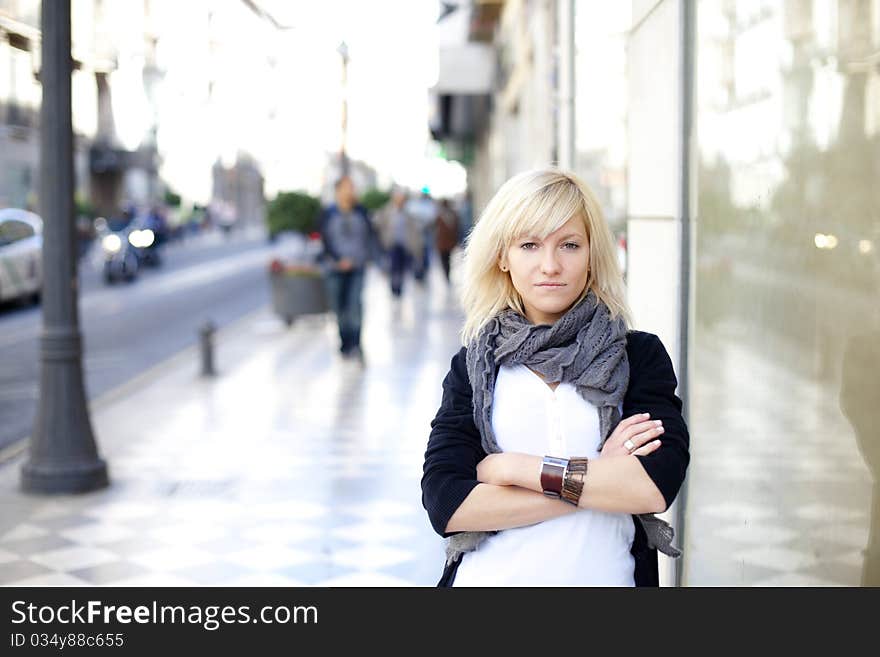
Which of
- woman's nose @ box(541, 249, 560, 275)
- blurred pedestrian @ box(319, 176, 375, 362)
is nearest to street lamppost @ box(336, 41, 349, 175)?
blurred pedestrian @ box(319, 176, 375, 362)

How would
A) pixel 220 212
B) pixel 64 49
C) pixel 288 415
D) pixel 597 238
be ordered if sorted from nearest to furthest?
pixel 597 238 < pixel 64 49 < pixel 288 415 < pixel 220 212

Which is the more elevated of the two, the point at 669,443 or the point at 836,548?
the point at 669,443

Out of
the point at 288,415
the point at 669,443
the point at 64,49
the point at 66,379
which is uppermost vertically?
the point at 64,49

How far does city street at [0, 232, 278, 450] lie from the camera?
13281 millimetres

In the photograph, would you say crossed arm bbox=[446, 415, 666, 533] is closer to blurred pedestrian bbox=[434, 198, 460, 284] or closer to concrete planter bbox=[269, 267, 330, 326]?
concrete planter bbox=[269, 267, 330, 326]

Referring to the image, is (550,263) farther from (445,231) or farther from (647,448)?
(445,231)

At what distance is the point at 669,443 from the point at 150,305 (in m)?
22.6

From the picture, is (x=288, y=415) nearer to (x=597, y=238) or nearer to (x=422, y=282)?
(x=597, y=238)

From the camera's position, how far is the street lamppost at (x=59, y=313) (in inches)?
296

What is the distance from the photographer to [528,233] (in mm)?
2449

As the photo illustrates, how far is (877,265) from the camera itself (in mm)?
2494

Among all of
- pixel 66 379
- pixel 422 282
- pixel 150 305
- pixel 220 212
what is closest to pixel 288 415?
pixel 66 379

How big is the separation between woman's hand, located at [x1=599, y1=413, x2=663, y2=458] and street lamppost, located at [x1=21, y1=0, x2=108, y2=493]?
19.2 ft
